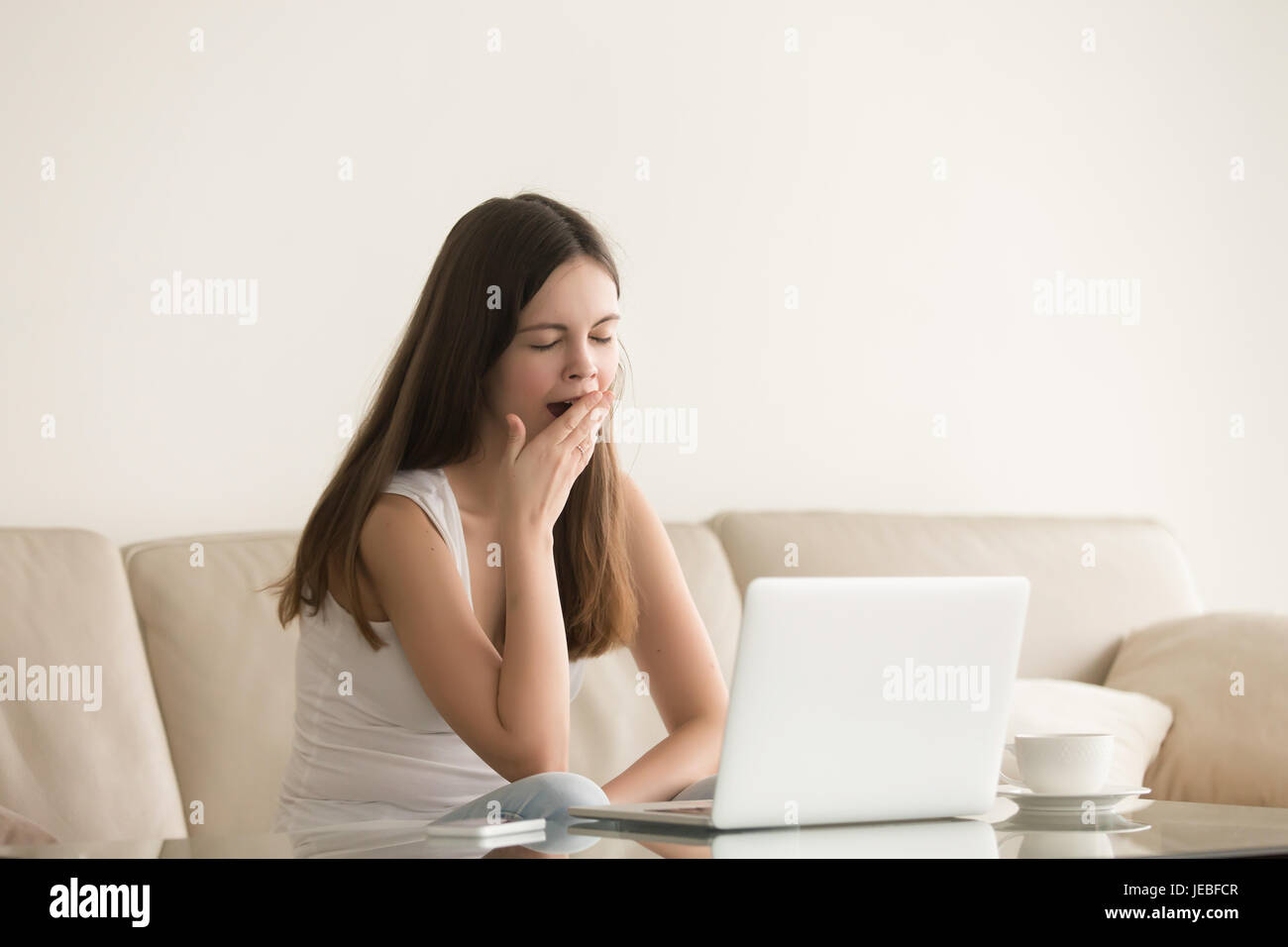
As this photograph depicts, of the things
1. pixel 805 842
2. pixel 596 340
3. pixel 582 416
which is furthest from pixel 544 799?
pixel 596 340

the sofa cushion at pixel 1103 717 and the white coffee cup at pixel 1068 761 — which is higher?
the white coffee cup at pixel 1068 761

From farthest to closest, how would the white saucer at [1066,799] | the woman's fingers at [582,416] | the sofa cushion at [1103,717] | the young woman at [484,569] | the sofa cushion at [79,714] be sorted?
the sofa cushion at [1103,717] → the sofa cushion at [79,714] → the woman's fingers at [582,416] → the young woman at [484,569] → the white saucer at [1066,799]

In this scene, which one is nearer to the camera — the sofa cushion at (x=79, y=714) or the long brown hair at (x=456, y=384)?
the long brown hair at (x=456, y=384)

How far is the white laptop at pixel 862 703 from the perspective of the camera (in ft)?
3.72

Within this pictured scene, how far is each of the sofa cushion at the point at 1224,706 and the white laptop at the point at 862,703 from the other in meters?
1.12

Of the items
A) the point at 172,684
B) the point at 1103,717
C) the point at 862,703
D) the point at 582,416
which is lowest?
the point at 1103,717

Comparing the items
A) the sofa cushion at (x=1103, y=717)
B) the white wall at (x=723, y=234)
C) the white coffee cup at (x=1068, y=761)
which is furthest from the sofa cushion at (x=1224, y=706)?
the white coffee cup at (x=1068, y=761)

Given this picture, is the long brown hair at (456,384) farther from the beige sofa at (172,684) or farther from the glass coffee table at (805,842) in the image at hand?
the glass coffee table at (805,842)

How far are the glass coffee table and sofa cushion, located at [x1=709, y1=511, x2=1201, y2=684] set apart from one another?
1256mm

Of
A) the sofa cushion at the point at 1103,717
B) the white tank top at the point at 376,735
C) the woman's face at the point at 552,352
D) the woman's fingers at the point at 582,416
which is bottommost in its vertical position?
the sofa cushion at the point at 1103,717

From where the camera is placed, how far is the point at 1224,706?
2.27 m

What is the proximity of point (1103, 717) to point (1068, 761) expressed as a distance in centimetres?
102

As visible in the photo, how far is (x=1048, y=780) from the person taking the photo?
4.25ft

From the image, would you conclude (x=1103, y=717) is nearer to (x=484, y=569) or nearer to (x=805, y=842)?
(x=484, y=569)
